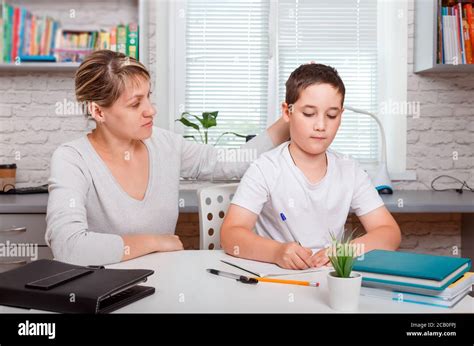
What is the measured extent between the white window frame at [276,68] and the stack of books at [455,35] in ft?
1.04

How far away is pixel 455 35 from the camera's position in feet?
9.49

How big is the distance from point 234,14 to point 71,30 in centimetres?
90

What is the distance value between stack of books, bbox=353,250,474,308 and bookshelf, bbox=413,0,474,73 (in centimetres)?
197

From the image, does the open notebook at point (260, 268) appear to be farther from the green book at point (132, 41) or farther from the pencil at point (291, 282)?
the green book at point (132, 41)

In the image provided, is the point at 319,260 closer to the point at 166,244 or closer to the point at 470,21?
the point at 166,244

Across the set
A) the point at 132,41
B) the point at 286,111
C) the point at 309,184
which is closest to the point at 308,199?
the point at 309,184

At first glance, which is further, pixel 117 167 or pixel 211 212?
pixel 211 212

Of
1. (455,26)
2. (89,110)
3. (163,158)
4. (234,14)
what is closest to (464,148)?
(455,26)

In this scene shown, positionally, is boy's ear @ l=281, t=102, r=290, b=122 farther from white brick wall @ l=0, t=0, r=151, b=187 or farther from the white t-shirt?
white brick wall @ l=0, t=0, r=151, b=187

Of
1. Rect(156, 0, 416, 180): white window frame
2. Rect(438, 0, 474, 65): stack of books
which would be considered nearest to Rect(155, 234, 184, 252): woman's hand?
Rect(156, 0, 416, 180): white window frame

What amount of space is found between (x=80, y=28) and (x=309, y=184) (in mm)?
1923

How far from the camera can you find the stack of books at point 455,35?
2.89m

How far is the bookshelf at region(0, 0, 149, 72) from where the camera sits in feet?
9.59
